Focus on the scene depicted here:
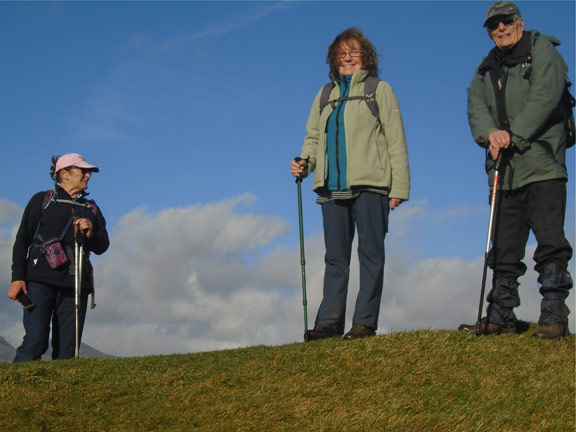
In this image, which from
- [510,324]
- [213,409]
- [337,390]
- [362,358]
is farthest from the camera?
[510,324]

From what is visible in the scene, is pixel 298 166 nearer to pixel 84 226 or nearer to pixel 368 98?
pixel 368 98

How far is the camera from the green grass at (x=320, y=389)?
6.42 metres

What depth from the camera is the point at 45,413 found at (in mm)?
6656

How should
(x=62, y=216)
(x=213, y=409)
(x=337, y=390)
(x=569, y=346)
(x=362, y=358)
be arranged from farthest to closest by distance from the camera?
(x=62, y=216) < (x=569, y=346) < (x=362, y=358) < (x=337, y=390) < (x=213, y=409)

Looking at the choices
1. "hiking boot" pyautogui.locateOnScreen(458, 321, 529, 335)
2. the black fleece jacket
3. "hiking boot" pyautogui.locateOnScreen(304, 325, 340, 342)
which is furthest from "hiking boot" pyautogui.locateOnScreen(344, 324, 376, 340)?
the black fleece jacket

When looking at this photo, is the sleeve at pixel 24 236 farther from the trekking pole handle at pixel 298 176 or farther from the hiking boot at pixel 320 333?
the hiking boot at pixel 320 333

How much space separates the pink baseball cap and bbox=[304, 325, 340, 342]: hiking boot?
13.1 ft

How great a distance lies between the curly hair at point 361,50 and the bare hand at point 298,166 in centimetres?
120

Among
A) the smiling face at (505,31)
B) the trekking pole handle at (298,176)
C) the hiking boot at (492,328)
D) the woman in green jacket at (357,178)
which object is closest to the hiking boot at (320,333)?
the woman in green jacket at (357,178)

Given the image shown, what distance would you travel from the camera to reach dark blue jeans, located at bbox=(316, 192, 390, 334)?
880cm

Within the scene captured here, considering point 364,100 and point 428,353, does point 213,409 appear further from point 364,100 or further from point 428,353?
point 364,100

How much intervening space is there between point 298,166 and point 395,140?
138 cm

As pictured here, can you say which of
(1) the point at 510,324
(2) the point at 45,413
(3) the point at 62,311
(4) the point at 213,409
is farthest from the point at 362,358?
(3) the point at 62,311

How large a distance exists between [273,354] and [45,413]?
2680 millimetres
